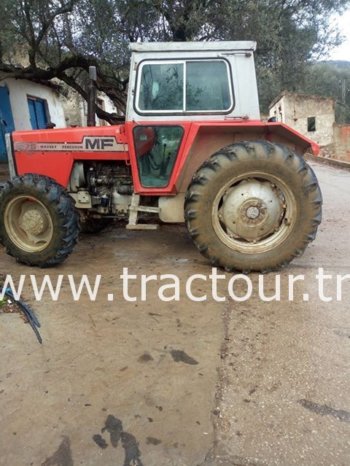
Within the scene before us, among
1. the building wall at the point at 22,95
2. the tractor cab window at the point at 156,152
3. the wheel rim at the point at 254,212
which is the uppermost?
the building wall at the point at 22,95

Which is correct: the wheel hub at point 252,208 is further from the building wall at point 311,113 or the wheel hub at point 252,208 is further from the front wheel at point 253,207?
the building wall at point 311,113

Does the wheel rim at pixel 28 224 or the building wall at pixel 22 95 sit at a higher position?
the building wall at pixel 22 95

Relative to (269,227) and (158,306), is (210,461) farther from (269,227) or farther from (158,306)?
(269,227)

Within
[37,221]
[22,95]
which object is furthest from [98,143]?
[22,95]

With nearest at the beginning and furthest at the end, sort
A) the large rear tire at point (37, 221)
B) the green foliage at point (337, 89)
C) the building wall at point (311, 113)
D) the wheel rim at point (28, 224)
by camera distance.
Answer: the large rear tire at point (37, 221), the wheel rim at point (28, 224), the building wall at point (311, 113), the green foliage at point (337, 89)

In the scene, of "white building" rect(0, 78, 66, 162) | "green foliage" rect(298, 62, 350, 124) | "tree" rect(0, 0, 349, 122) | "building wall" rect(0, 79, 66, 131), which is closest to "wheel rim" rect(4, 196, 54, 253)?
"tree" rect(0, 0, 349, 122)

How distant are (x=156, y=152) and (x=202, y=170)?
54cm

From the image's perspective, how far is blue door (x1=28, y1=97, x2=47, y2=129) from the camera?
13.1m

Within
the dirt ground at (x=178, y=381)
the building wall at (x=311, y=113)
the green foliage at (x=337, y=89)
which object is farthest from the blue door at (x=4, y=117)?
the green foliage at (x=337, y=89)

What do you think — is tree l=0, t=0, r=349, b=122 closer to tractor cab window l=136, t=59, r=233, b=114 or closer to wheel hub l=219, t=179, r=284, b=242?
tractor cab window l=136, t=59, r=233, b=114

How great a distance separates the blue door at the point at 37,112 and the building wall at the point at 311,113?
A: 16539 mm

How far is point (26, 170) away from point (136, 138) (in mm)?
1369

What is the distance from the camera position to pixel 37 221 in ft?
13.8

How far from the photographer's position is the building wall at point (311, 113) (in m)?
25.8
